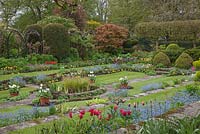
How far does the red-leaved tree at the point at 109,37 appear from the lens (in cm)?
2628

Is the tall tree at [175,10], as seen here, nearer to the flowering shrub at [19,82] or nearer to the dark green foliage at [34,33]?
the dark green foliage at [34,33]

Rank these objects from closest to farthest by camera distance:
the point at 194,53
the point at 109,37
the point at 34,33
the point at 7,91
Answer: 1. the point at 7,91
2. the point at 194,53
3. the point at 34,33
4. the point at 109,37

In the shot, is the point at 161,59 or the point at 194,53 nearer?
the point at 161,59

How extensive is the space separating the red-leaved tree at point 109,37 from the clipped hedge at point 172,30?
2472 mm

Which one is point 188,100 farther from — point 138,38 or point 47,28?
point 138,38

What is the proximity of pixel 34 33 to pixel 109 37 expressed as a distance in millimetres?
5847

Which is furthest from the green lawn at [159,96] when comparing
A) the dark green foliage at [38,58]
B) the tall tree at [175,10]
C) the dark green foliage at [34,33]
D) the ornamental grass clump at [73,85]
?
the tall tree at [175,10]

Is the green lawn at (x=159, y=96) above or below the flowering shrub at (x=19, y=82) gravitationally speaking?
below

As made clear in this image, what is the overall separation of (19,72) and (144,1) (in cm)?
1974

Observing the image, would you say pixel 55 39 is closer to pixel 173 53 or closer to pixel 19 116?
pixel 173 53

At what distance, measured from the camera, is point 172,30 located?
89.1 ft

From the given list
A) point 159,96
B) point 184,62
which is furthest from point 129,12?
point 159,96

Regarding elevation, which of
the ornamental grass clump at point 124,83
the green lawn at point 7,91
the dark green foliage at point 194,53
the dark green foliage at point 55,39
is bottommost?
the green lawn at point 7,91

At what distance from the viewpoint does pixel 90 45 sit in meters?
24.6
